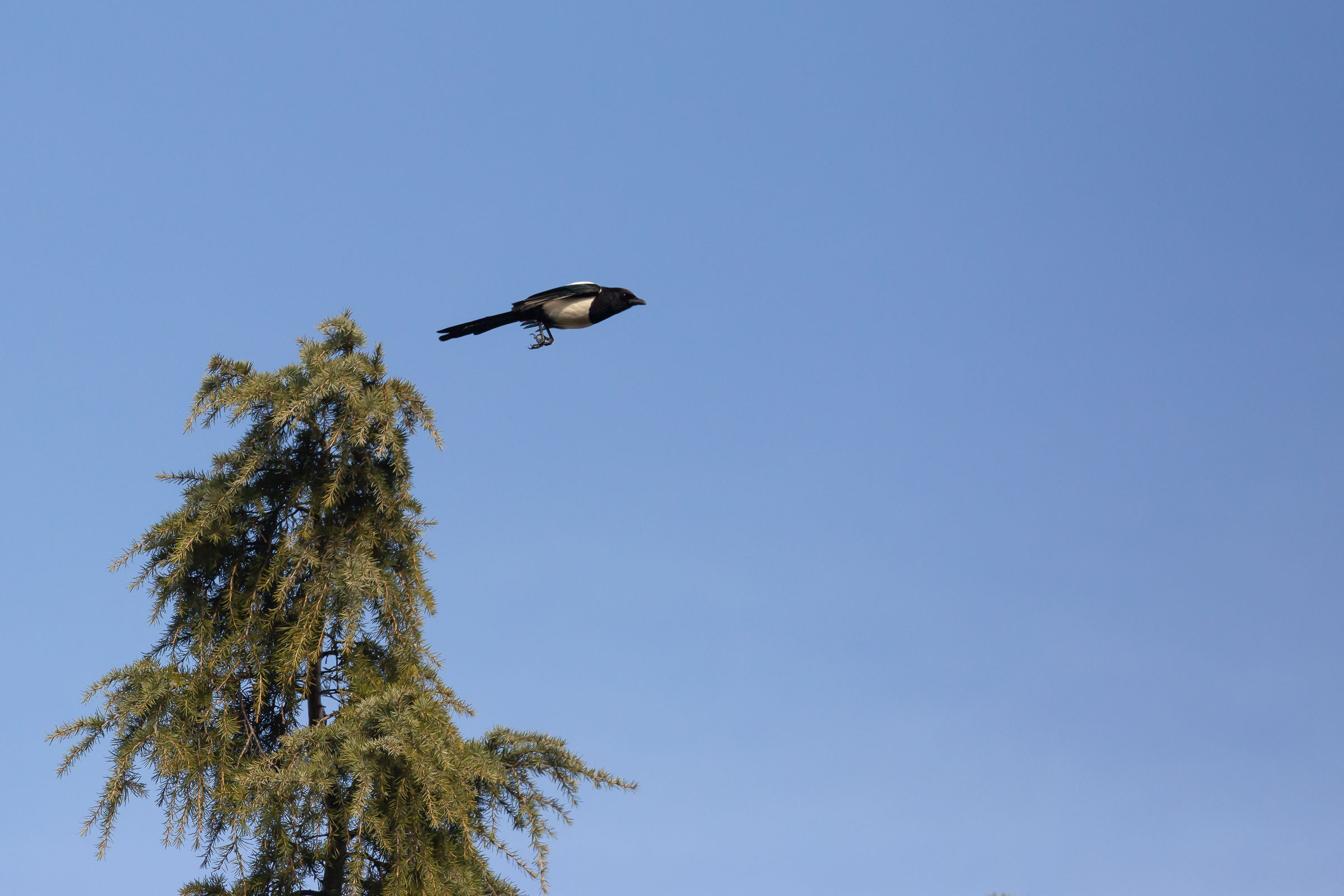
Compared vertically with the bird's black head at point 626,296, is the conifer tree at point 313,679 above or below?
below

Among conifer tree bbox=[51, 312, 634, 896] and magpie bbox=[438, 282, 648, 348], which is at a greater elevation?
magpie bbox=[438, 282, 648, 348]

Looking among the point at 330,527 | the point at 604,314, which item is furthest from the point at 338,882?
the point at 604,314

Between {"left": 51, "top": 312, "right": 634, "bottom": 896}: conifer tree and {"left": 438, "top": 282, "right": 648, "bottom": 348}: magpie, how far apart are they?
2.94 ft

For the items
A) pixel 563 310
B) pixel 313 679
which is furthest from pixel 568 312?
pixel 313 679

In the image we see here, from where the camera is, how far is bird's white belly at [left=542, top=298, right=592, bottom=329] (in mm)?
9016

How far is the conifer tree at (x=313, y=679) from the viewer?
7.50m

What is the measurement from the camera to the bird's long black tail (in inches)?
345

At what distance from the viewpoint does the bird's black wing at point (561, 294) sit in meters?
8.96

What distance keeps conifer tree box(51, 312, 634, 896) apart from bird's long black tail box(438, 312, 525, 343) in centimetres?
54

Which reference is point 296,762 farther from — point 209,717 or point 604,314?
point 604,314

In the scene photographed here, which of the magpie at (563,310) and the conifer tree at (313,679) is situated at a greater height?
the magpie at (563,310)

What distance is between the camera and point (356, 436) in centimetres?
809

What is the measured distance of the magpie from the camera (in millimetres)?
8898

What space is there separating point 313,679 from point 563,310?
10.2 ft
